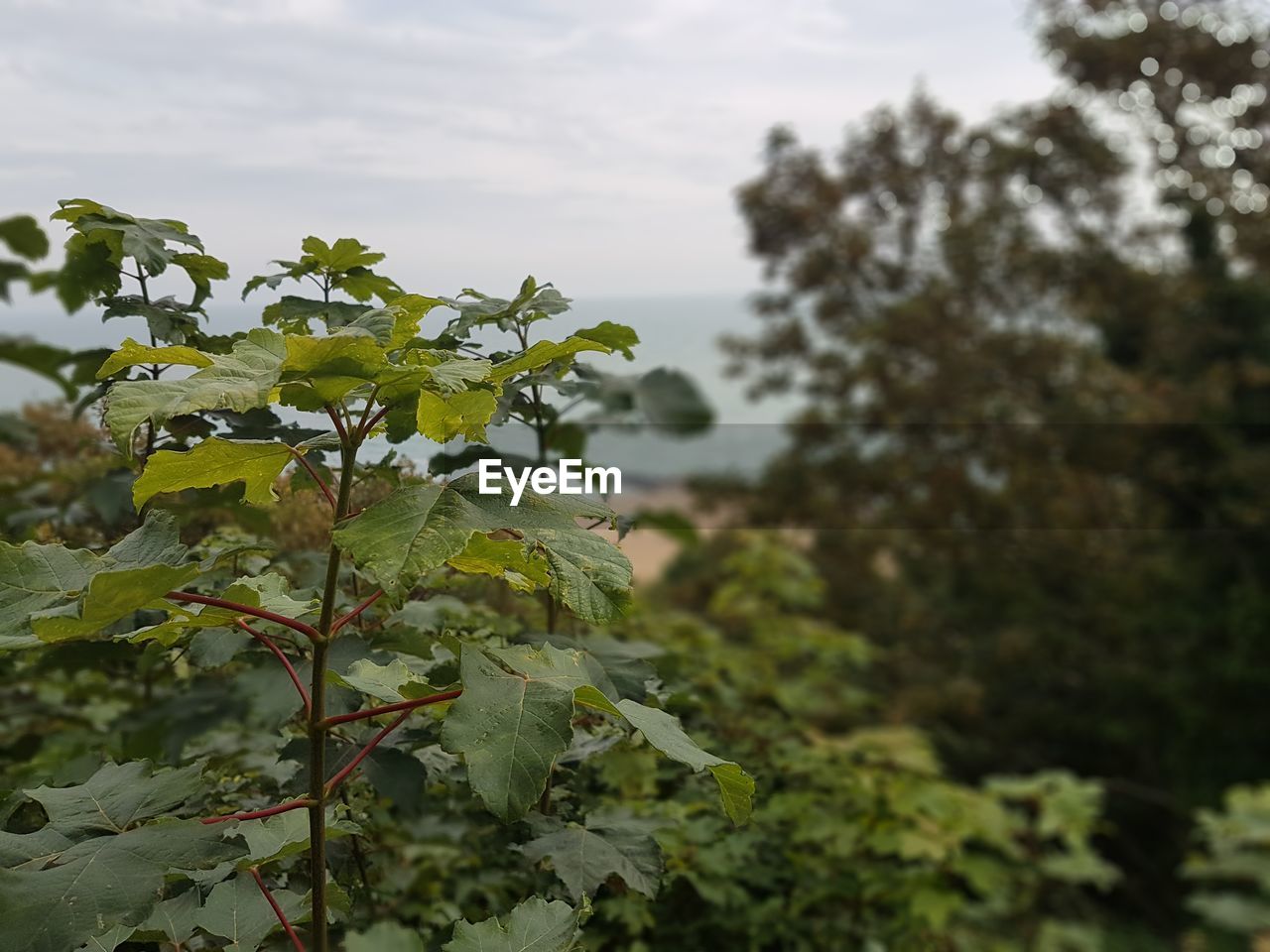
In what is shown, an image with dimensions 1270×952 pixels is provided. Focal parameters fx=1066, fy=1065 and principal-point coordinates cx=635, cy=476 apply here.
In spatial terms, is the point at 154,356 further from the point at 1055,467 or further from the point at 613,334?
the point at 1055,467

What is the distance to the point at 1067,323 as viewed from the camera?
20.0ft

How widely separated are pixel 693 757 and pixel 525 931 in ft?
0.53

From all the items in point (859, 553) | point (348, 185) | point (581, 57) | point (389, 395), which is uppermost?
point (581, 57)

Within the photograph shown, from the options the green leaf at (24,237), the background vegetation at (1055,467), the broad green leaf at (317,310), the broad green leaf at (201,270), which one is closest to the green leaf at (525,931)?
the broad green leaf at (317,310)

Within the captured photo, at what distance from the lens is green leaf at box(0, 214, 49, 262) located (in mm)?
867

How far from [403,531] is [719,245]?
20.6 feet

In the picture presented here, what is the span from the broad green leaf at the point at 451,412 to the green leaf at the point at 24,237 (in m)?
0.52

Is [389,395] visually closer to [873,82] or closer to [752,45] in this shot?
[752,45]

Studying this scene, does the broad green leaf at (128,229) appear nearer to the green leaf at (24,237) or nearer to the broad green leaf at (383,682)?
the green leaf at (24,237)

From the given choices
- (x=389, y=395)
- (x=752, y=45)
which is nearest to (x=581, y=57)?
(x=752, y=45)

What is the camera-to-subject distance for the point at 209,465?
0.55m

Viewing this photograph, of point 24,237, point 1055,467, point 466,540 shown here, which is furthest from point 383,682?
point 1055,467

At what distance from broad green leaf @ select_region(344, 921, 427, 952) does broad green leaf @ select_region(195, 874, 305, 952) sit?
187 millimetres

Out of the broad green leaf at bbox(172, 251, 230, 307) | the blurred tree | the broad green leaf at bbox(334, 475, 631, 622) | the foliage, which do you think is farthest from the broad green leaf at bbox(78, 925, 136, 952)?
the blurred tree
